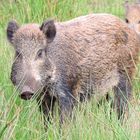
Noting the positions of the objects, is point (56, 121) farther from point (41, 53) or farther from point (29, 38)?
point (29, 38)

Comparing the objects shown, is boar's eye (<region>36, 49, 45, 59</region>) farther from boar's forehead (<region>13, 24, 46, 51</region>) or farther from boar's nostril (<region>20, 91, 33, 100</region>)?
boar's nostril (<region>20, 91, 33, 100</region>)

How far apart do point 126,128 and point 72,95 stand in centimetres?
123

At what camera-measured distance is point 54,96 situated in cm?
683

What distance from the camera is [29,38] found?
6500 millimetres

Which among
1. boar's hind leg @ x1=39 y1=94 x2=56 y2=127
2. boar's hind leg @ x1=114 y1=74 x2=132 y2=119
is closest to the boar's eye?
boar's hind leg @ x1=39 y1=94 x2=56 y2=127

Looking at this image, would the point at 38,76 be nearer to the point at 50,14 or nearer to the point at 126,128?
the point at 126,128

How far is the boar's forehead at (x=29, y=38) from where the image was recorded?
645 centimetres

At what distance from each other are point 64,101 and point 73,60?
0.47 meters

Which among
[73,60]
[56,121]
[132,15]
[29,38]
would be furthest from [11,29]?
[132,15]

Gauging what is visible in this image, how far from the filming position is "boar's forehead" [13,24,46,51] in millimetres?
6445

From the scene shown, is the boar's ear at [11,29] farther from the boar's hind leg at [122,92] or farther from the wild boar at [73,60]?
the boar's hind leg at [122,92]

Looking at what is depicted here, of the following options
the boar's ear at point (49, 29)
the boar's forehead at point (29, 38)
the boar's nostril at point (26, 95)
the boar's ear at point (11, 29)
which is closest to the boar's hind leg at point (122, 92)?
the boar's ear at point (49, 29)

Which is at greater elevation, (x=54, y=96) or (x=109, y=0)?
(x=54, y=96)

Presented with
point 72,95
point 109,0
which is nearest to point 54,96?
point 72,95
